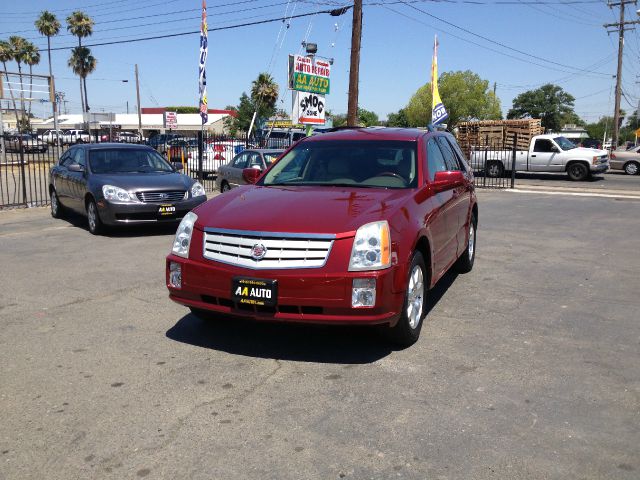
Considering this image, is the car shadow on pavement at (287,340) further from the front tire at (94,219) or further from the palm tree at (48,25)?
the palm tree at (48,25)

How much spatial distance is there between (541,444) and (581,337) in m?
2.15

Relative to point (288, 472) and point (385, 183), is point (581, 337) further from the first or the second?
point (288, 472)

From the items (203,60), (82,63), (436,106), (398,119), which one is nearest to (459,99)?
(398,119)

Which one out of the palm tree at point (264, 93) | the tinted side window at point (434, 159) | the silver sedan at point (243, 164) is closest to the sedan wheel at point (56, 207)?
the silver sedan at point (243, 164)

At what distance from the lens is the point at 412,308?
489 cm

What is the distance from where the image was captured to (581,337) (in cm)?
528

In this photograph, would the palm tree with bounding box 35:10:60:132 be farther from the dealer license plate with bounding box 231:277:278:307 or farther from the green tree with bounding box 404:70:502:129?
the dealer license plate with bounding box 231:277:278:307

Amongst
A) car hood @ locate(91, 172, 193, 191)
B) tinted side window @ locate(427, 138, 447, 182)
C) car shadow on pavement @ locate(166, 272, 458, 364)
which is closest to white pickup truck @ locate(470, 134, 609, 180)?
car hood @ locate(91, 172, 193, 191)

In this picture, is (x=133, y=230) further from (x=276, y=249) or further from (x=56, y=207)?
(x=276, y=249)

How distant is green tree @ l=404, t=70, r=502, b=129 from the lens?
70062mm

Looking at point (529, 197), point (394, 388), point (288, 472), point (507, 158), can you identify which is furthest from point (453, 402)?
point (507, 158)

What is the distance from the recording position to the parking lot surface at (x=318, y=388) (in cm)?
324

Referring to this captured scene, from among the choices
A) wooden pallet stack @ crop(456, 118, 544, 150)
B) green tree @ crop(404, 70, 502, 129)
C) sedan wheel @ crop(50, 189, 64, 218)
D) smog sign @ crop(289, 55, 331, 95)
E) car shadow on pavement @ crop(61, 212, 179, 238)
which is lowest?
car shadow on pavement @ crop(61, 212, 179, 238)

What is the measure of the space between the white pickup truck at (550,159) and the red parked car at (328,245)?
69.2ft
